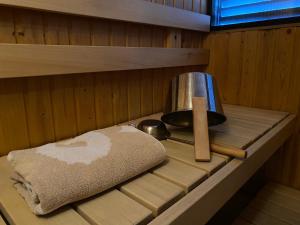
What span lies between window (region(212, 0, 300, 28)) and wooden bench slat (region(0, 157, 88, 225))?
1489 mm

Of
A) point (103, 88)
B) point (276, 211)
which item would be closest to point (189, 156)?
point (103, 88)

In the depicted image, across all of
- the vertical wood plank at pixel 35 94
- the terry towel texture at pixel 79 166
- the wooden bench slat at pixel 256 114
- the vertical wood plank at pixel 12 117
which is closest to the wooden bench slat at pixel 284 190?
the wooden bench slat at pixel 256 114

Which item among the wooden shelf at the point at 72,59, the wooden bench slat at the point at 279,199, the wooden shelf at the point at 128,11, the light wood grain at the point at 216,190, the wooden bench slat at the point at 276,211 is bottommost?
the wooden bench slat at the point at 276,211

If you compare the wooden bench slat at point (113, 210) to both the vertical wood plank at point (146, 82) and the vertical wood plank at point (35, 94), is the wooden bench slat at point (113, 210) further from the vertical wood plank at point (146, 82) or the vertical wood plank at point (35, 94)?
the vertical wood plank at point (146, 82)

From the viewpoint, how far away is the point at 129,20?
114 cm

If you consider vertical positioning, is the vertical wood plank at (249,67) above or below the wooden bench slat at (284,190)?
above

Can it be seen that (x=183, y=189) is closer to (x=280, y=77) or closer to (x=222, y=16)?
(x=280, y=77)

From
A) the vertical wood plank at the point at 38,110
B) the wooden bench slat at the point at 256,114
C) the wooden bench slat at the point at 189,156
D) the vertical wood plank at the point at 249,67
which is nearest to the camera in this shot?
the wooden bench slat at the point at 189,156

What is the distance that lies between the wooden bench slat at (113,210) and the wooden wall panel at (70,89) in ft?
1.57

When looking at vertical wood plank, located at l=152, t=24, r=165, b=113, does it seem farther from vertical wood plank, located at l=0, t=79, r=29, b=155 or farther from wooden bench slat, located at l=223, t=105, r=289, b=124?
vertical wood plank, located at l=0, t=79, r=29, b=155

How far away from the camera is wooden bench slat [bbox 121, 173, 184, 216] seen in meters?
0.60

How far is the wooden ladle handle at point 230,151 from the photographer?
0.84m

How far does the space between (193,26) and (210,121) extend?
0.70 meters

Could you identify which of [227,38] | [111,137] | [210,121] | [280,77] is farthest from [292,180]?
[111,137]
